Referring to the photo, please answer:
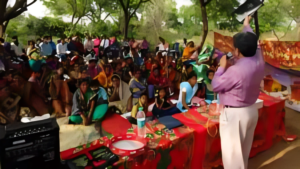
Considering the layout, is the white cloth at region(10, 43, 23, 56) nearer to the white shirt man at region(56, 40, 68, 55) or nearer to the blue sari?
the white shirt man at region(56, 40, 68, 55)

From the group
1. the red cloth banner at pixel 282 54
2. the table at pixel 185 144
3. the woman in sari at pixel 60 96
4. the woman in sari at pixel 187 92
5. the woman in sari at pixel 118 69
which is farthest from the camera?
the red cloth banner at pixel 282 54

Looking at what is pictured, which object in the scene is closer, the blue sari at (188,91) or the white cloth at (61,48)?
the white cloth at (61,48)

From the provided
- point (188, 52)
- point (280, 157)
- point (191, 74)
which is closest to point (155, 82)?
point (191, 74)

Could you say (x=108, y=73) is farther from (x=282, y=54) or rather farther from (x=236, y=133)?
(x=282, y=54)

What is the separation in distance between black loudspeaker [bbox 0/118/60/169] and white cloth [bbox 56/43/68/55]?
94cm

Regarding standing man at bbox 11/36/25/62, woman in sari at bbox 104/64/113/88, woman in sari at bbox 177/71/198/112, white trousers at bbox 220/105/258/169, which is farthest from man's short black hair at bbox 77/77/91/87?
white trousers at bbox 220/105/258/169

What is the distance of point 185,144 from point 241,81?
2.53 feet

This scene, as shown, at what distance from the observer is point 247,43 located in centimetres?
203

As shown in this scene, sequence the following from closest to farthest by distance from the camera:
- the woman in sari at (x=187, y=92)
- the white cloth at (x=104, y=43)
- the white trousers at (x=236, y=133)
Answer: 1. the white trousers at (x=236, y=133)
2. the white cloth at (x=104, y=43)
3. the woman in sari at (x=187, y=92)

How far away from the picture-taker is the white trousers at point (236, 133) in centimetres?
213

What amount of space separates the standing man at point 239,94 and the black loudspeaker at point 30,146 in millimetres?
1491

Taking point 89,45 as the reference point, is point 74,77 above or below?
below

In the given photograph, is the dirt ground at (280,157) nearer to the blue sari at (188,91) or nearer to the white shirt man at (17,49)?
the blue sari at (188,91)

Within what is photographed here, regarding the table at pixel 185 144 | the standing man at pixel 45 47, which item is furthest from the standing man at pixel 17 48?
the table at pixel 185 144
